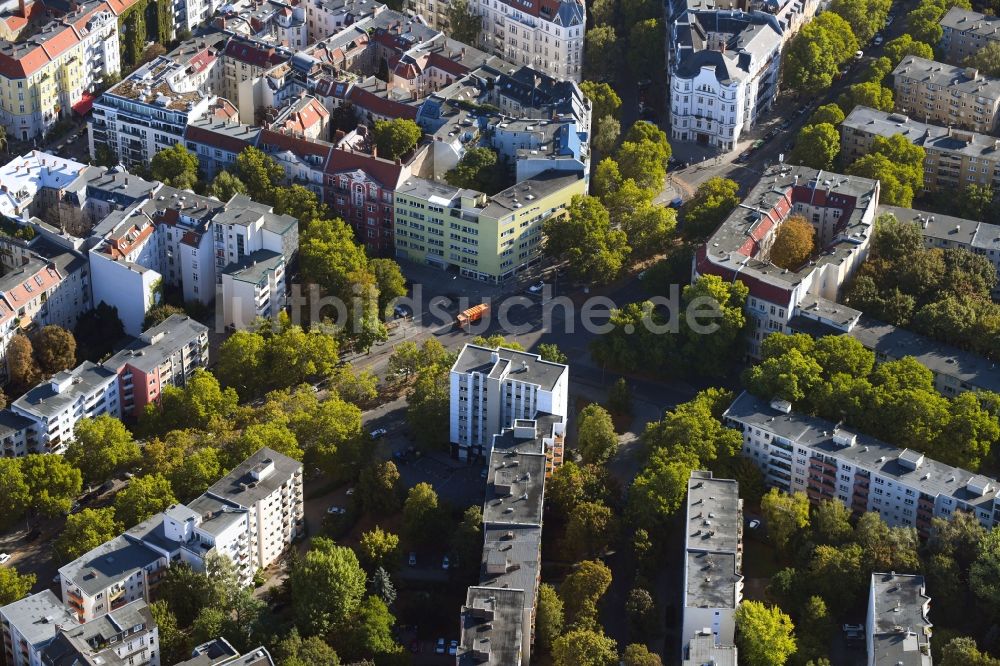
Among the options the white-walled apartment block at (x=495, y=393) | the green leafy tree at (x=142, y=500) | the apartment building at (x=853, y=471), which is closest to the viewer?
the green leafy tree at (x=142, y=500)

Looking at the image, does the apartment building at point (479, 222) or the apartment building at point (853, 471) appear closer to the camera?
the apartment building at point (853, 471)

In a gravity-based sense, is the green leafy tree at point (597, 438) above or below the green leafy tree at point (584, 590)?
above

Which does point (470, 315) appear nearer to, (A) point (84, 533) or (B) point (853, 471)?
(B) point (853, 471)

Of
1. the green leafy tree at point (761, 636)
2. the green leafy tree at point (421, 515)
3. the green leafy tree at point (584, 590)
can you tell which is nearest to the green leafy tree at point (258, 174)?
the green leafy tree at point (421, 515)

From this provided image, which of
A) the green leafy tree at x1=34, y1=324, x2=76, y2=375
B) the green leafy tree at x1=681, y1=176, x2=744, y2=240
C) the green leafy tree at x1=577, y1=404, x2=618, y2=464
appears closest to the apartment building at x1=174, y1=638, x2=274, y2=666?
the green leafy tree at x1=577, y1=404, x2=618, y2=464

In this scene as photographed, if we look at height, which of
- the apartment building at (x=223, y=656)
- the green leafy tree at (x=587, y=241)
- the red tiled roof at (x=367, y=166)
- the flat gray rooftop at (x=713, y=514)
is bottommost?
the apartment building at (x=223, y=656)

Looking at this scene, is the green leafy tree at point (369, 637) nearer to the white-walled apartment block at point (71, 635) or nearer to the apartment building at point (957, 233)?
the white-walled apartment block at point (71, 635)

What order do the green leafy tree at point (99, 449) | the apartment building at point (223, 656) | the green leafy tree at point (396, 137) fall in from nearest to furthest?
the apartment building at point (223, 656) < the green leafy tree at point (99, 449) < the green leafy tree at point (396, 137)

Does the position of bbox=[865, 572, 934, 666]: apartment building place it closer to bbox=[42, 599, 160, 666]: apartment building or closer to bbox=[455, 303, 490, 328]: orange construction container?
bbox=[455, 303, 490, 328]: orange construction container
